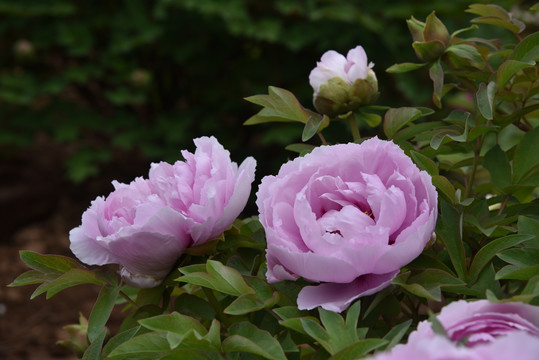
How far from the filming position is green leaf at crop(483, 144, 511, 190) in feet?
1.63

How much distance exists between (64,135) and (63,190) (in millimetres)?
549

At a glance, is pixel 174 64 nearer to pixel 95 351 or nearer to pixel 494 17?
pixel 494 17

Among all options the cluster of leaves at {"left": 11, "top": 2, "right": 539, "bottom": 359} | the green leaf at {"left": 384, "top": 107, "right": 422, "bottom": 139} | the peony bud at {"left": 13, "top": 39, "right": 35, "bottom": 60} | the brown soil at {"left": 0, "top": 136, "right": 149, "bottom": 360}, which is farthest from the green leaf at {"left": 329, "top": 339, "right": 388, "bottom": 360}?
the peony bud at {"left": 13, "top": 39, "right": 35, "bottom": 60}

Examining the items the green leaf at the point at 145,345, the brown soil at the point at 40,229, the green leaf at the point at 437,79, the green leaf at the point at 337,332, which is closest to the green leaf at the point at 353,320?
the green leaf at the point at 337,332

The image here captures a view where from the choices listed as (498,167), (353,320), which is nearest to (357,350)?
(353,320)

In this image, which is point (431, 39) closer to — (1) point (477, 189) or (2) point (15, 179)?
(1) point (477, 189)

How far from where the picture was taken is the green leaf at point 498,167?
496 mm

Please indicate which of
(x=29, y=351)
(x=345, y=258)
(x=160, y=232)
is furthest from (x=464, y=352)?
(x=29, y=351)

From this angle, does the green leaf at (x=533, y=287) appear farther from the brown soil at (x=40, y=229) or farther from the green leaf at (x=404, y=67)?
the brown soil at (x=40, y=229)

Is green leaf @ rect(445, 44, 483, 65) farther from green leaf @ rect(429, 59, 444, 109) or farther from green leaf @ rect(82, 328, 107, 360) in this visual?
green leaf @ rect(82, 328, 107, 360)

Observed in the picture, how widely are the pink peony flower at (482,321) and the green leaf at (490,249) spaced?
0.07 metres

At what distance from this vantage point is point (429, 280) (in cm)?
40

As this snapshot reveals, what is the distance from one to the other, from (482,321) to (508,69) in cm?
22

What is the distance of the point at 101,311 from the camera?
0.46 metres
